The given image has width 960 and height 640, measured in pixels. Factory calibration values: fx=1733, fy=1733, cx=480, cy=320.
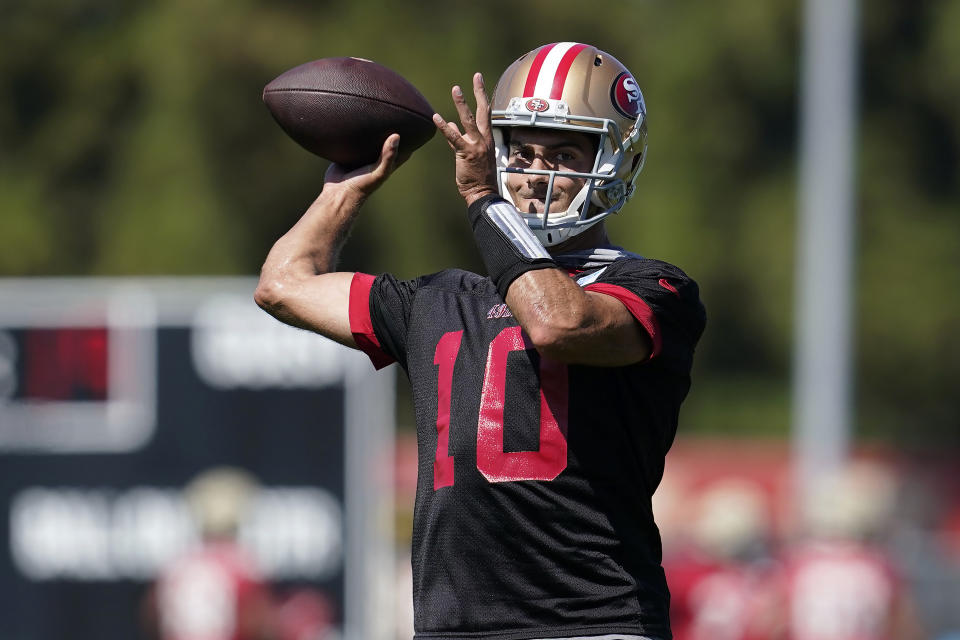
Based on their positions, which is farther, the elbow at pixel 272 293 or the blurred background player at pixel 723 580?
the blurred background player at pixel 723 580

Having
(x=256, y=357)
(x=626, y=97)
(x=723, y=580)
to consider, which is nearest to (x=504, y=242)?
(x=626, y=97)

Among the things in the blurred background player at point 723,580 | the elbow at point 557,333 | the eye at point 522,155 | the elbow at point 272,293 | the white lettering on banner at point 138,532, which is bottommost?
the blurred background player at point 723,580

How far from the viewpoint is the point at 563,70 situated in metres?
3.72

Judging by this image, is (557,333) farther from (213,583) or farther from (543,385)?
(213,583)

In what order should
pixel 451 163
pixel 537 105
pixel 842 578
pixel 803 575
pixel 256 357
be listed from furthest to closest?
pixel 451 163
pixel 803 575
pixel 842 578
pixel 256 357
pixel 537 105

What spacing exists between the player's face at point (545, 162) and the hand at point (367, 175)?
373 mm

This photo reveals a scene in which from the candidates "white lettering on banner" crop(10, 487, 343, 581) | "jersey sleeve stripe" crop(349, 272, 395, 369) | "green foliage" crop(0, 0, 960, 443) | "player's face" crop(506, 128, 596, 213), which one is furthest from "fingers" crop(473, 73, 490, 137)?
"green foliage" crop(0, 0, 960, 443)

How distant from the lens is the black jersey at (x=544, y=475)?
3.41 meters

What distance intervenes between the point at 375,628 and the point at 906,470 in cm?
993

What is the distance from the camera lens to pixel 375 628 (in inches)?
402

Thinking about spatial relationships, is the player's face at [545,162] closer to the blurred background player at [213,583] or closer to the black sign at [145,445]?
the black sign at [145,445]

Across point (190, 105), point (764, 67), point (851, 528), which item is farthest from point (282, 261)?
point (764, 67)

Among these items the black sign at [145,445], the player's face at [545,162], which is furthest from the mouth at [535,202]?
the black sign at [145,445]

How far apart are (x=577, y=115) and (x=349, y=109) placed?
1.94 feet
